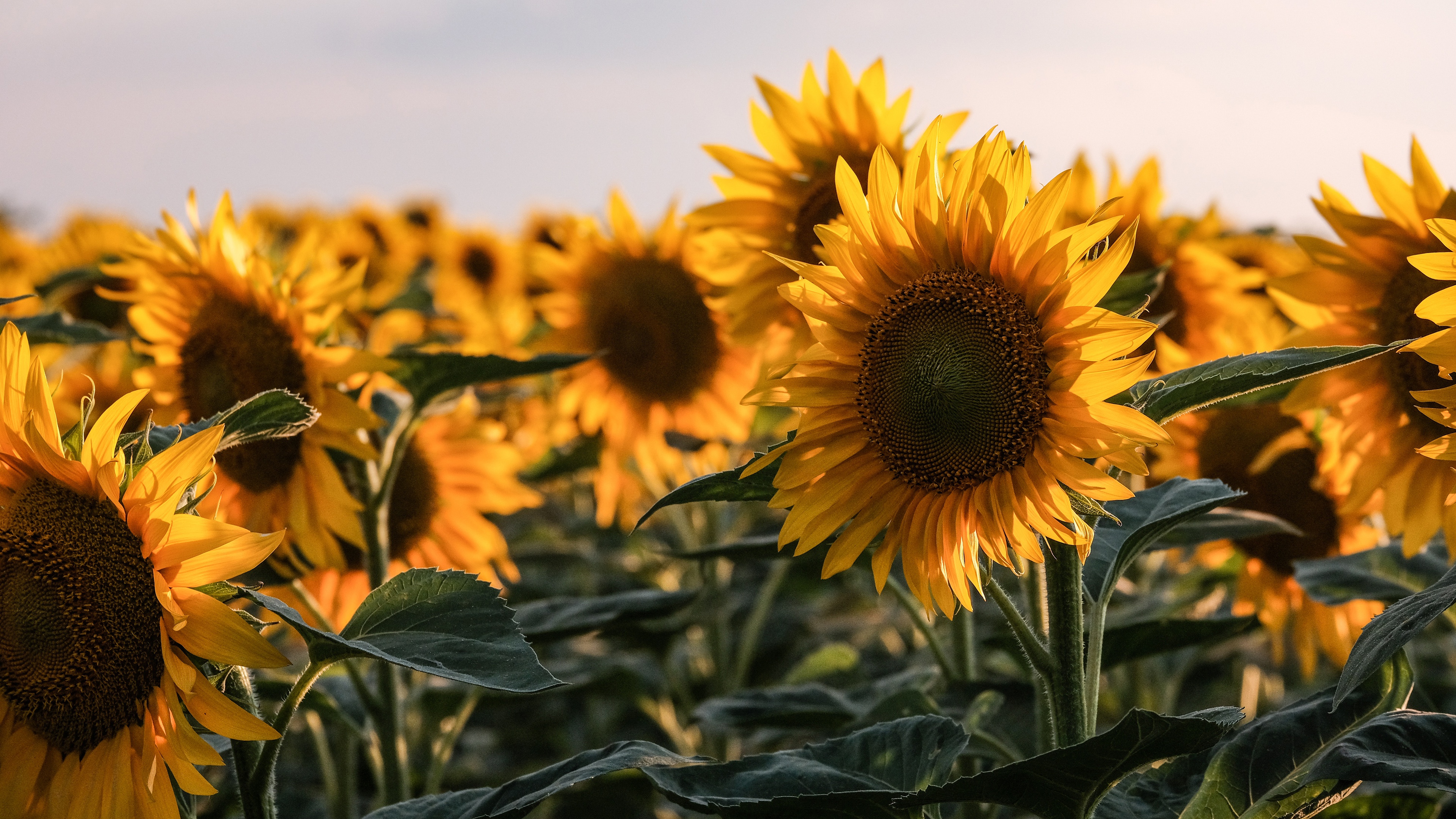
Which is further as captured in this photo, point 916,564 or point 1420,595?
point 916,564

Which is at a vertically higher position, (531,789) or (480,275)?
(531,789)

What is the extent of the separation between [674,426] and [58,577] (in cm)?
259

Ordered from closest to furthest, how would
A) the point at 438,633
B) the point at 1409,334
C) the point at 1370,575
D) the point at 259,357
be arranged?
A: the point at 438,633 → the point at 1409,334 → the point at 1370,575 → the point at 259,357

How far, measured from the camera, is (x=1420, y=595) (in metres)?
1.36

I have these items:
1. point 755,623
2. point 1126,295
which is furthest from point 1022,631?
point 755,623

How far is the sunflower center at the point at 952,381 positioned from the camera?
1540 mm

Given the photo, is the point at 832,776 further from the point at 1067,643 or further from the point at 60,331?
the point at 60,331

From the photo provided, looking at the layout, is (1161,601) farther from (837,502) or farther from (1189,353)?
(837,502)

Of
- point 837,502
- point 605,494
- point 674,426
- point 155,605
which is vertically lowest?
point 605,494

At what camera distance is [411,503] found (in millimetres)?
3045

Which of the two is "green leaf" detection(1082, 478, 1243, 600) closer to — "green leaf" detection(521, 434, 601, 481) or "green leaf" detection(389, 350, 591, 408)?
"green leaf" detection(389, 350, 591, 408)

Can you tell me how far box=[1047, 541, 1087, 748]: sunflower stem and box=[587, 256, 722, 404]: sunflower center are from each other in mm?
2284

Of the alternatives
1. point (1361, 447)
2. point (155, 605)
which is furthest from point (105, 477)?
point (1361, 447)

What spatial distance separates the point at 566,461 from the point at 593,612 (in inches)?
53.6
